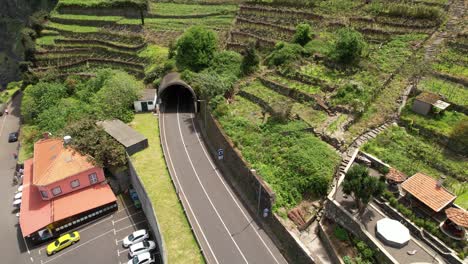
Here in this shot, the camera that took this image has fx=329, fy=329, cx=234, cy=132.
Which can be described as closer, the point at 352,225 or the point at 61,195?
the point at 352,225

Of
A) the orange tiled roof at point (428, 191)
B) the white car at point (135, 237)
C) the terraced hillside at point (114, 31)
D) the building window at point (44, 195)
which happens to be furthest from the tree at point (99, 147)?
the orange tiled roof at point (428, 191)

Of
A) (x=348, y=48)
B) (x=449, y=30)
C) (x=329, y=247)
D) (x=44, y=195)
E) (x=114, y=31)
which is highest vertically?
(x=449, y=30)

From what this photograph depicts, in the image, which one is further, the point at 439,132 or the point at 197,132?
the point at 197,132

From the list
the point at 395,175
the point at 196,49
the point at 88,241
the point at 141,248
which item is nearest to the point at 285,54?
the point at 196,49

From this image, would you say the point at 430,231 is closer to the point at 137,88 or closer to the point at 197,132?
the point at 197,132

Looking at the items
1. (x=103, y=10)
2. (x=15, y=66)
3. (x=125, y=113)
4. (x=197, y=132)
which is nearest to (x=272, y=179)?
(x=197, y=132)

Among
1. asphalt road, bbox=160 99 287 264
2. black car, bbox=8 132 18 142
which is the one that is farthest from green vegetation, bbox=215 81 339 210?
black car, bbox=8 132 18 142

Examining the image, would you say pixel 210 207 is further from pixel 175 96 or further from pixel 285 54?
pixel 175 96
